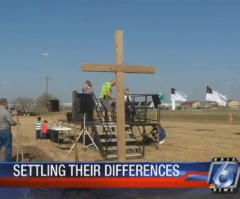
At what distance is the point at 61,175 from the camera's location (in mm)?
6270

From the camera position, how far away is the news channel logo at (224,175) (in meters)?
6.24

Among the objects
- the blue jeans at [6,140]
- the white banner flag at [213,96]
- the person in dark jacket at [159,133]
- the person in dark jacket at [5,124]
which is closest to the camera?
the person in dark jacket at [5,124]

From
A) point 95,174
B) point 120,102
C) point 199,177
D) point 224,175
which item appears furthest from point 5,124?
point 224,175

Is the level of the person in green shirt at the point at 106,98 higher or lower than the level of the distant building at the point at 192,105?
higher

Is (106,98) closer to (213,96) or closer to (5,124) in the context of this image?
(5,124)

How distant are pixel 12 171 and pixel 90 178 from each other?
45.1 inches

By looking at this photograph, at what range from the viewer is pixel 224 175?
624cm

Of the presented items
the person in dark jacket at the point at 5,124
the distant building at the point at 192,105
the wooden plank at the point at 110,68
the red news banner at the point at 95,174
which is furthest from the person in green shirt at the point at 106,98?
the distant building at the point at 192,105

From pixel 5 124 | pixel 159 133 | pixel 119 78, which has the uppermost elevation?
pixel 119 78

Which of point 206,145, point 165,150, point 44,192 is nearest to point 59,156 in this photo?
point 165,150

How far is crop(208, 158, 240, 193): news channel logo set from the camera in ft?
20.5

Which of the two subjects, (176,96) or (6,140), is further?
(176,96)

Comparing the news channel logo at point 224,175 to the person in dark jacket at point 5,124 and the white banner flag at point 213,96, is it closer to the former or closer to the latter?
the person in dark jacket at point 5,124

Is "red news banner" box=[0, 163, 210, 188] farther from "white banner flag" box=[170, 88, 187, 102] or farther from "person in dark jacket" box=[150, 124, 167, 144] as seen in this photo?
"white banner flag" box=[170, 88, 187, 102]
